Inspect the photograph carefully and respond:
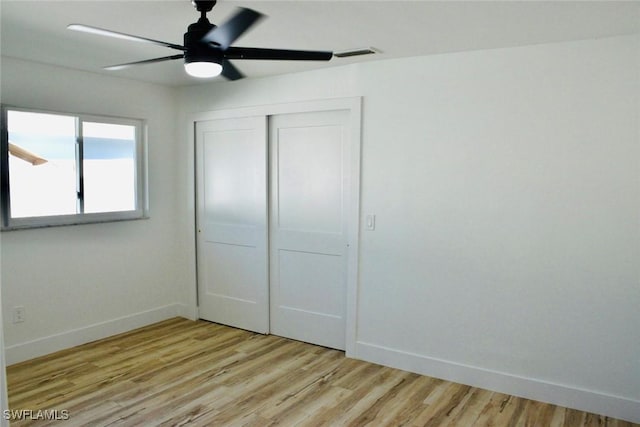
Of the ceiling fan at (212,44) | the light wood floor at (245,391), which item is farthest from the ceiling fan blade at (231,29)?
the light wood floor at (245,391)

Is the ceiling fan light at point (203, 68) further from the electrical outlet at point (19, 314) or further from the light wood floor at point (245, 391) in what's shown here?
the electrical outlet at point (19, 314)

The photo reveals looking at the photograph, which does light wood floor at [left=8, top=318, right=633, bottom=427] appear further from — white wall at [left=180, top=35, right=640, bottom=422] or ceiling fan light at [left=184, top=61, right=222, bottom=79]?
ceiling fan light at [left=184, top=61, right=222, bottom=79]

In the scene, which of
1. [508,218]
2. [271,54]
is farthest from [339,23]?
[508,218]

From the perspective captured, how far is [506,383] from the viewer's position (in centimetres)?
315

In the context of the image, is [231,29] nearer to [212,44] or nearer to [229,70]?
[212,44]

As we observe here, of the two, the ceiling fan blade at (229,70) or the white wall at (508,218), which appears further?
the white wall at (508,218)

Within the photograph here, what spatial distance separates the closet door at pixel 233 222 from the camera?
4273 millimetres

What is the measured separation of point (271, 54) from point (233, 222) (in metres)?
2.48

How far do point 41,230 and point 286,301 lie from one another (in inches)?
83.6

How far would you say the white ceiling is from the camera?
234 cm

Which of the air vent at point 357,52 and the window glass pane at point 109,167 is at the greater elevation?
the air vent at point 357,52

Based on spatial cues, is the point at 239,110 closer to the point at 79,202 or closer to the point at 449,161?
the point at 79,202

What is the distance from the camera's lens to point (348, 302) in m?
3.77

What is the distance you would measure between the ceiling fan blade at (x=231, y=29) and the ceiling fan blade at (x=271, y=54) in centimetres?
5
